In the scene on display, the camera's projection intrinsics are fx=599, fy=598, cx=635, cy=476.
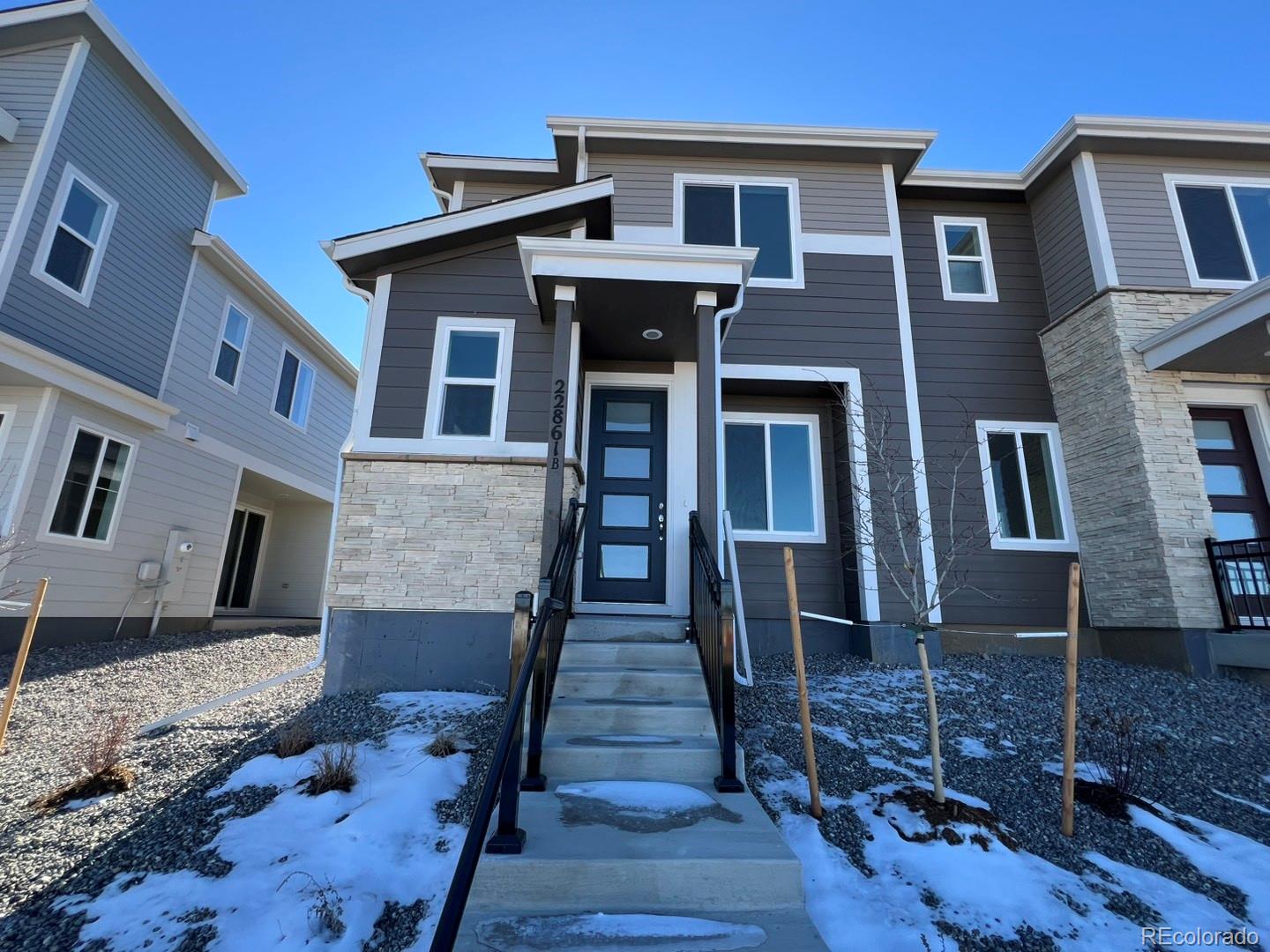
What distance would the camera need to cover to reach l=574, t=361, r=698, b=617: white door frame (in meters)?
5.98

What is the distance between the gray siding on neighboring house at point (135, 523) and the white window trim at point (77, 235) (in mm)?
1498

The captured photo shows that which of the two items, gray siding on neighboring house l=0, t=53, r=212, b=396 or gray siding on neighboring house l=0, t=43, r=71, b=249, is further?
gray siding on neighboring house l=0, t=53, r=212, b=396

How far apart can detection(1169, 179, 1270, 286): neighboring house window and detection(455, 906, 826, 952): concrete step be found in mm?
8724

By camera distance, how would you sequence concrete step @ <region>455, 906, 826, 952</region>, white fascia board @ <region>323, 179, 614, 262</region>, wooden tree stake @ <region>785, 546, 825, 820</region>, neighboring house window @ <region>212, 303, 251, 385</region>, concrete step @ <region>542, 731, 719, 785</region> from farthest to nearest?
neighboring house window @ <region>212, 303, 251, 385</region>, white fascia board @ <region>323, 179, 614, 262</region>, concrete step @ <region>542, 731, 719, 785</region>, wooden tree stake @ <region>785, 546, 825, 820</region>, concrete step @ <region>455, 906, 826, 952</region>

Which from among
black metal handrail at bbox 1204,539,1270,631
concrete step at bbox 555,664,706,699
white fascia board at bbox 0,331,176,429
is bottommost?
concrete step at bbox 555,664,706,699

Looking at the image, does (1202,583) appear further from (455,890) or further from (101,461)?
(101,461)

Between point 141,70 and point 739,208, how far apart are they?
8.79 meters

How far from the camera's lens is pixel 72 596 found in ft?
24.7

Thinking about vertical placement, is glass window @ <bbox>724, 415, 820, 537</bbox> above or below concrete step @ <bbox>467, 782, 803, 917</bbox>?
above

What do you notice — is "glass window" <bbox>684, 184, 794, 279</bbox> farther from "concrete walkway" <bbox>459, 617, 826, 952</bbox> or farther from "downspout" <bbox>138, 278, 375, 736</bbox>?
"concrete walkway" <bbox>459, 617, 826, 952</bbox>

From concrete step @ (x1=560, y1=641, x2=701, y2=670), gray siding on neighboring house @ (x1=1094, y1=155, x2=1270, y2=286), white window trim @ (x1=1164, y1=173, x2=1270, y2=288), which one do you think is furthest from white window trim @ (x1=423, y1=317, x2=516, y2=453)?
white window trim @ (x1=1164, y1=173, x2=1270, y2=288)

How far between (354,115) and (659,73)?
4.57m

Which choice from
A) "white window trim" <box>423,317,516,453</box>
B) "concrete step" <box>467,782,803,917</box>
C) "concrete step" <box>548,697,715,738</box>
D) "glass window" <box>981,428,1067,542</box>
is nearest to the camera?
"concrete step" <box>467,782,803,917</box>

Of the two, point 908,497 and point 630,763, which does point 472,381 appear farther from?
point 908,497
